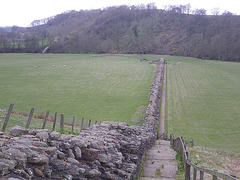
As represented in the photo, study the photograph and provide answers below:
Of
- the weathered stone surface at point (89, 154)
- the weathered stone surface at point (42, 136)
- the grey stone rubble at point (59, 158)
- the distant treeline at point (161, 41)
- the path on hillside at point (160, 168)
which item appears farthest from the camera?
the distant treeline at point (161, 41)

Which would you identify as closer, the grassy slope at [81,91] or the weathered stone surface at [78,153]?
the weathered stone surface at [78,153]

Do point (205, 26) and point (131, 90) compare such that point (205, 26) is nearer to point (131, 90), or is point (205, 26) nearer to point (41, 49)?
point (41, 49)

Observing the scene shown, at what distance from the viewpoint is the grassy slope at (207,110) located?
26922 mm

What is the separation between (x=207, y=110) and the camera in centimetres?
3731

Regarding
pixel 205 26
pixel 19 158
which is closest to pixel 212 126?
pixel 19 158

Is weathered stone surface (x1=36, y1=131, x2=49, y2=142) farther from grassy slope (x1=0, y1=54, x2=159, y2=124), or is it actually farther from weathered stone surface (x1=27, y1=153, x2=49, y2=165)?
grassy slope (x1=0, y1=54, x2=159, y2=124)

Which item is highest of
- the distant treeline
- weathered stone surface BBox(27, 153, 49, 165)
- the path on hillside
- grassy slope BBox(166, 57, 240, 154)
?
the distant treeline

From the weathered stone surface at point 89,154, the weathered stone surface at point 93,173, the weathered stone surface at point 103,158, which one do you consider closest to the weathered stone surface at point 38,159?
the weathered stone surface at point 93,173

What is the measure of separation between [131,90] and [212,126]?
2269 cm

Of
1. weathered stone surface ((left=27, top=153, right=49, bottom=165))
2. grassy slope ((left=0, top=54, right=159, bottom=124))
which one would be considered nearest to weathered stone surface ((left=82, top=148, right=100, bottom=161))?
weathered stone surface ((left=27, top=153, right=49, bottom=165))

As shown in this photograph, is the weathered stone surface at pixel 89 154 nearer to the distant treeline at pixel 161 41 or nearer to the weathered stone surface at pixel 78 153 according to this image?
the weathered stone surface at pixel 78 153

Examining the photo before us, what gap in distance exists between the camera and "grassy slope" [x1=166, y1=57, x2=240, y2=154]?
26.9 metres

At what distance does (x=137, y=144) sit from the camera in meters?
11.5

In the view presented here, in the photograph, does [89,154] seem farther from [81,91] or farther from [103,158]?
[81,91]
